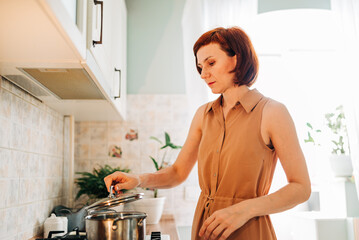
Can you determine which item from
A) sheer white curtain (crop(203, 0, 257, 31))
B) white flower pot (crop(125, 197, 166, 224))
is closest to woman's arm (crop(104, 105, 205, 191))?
white flower pot (crop(125, 197, 166, 224))

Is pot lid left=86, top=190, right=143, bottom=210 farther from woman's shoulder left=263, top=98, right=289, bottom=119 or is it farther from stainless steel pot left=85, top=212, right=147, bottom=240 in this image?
woman's shoulder left=263, top=98, right=289, bottom=119

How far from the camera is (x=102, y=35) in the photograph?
131cm

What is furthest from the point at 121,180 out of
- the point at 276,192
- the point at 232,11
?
the point at 232,11

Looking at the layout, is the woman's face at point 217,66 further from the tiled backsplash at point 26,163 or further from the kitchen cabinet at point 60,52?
the tiled backsplash at point 26,163

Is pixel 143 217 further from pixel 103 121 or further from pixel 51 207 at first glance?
pixel 103 121

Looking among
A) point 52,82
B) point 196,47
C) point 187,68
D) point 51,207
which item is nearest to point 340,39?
point 187,68

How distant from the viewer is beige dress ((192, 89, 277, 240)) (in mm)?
1028

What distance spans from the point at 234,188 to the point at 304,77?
1.93 metres

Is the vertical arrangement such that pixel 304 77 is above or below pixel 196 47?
above

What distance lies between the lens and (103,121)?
2.24 meters

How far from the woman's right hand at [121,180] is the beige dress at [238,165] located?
219mm

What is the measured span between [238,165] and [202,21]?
1.40 meters

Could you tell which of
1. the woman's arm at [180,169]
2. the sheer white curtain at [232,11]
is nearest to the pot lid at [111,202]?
the woman's arm at [180,169]

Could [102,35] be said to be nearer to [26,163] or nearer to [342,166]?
[26,163]
